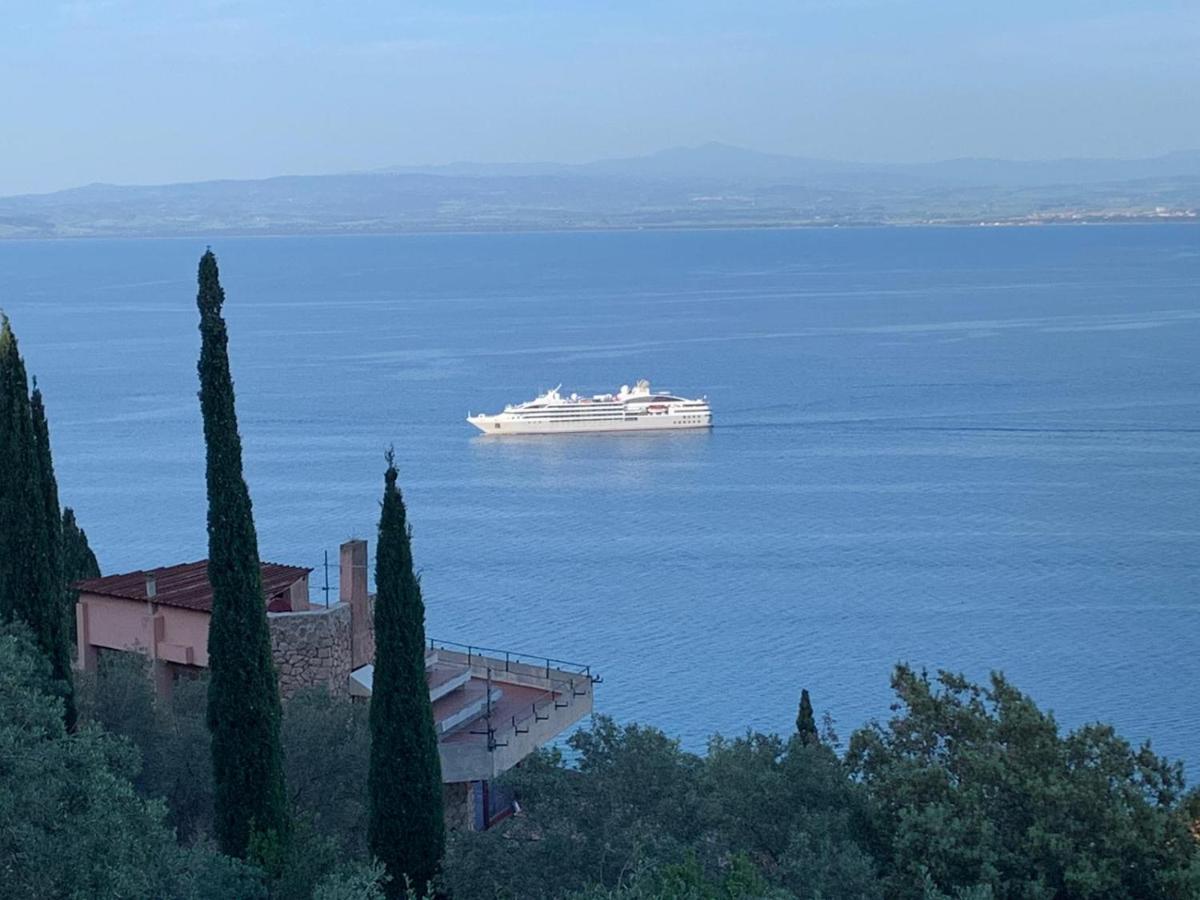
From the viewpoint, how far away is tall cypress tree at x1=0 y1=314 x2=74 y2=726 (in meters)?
12.0

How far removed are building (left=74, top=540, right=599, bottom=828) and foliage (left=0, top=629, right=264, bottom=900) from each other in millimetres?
5613

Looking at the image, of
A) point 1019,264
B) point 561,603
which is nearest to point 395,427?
point 561,603

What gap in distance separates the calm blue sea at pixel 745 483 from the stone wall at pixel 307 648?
1272 cm

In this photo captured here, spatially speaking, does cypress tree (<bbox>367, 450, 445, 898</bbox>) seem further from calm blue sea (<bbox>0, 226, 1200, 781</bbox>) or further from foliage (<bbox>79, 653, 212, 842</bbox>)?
calm blue sea (<bbox>0, 226, 1200, 781</bbox>)

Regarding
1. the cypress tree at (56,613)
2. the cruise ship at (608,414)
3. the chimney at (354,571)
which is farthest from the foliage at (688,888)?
the cruise ship at (608,414)

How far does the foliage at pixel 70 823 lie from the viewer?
738 cm

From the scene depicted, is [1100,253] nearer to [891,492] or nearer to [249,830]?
[891,492]

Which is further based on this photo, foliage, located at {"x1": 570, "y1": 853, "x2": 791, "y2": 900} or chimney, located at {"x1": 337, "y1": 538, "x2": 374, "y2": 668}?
chimney, located at {"x1": 337, "y1": 538, "x2": 374, "y2": 668}

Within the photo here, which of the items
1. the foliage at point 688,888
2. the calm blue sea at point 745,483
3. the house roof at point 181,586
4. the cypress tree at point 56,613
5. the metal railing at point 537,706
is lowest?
the calm blue sea at point 745,483

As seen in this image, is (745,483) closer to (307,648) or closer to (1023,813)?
(307,648)

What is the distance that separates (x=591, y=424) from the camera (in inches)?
2403

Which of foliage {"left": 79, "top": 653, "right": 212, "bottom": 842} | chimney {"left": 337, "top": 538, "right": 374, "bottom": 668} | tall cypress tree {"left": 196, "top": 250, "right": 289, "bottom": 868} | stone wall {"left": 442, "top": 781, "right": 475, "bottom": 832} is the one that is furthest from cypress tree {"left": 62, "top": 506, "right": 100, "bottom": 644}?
tall cypress tree {"left": 196, "top": 250, "right": 289, "bottom": 868}

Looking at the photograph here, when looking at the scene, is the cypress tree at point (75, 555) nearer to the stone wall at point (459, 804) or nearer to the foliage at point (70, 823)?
Answer: the stone wall at point (459, 804)

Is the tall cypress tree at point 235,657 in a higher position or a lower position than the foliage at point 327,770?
higher
